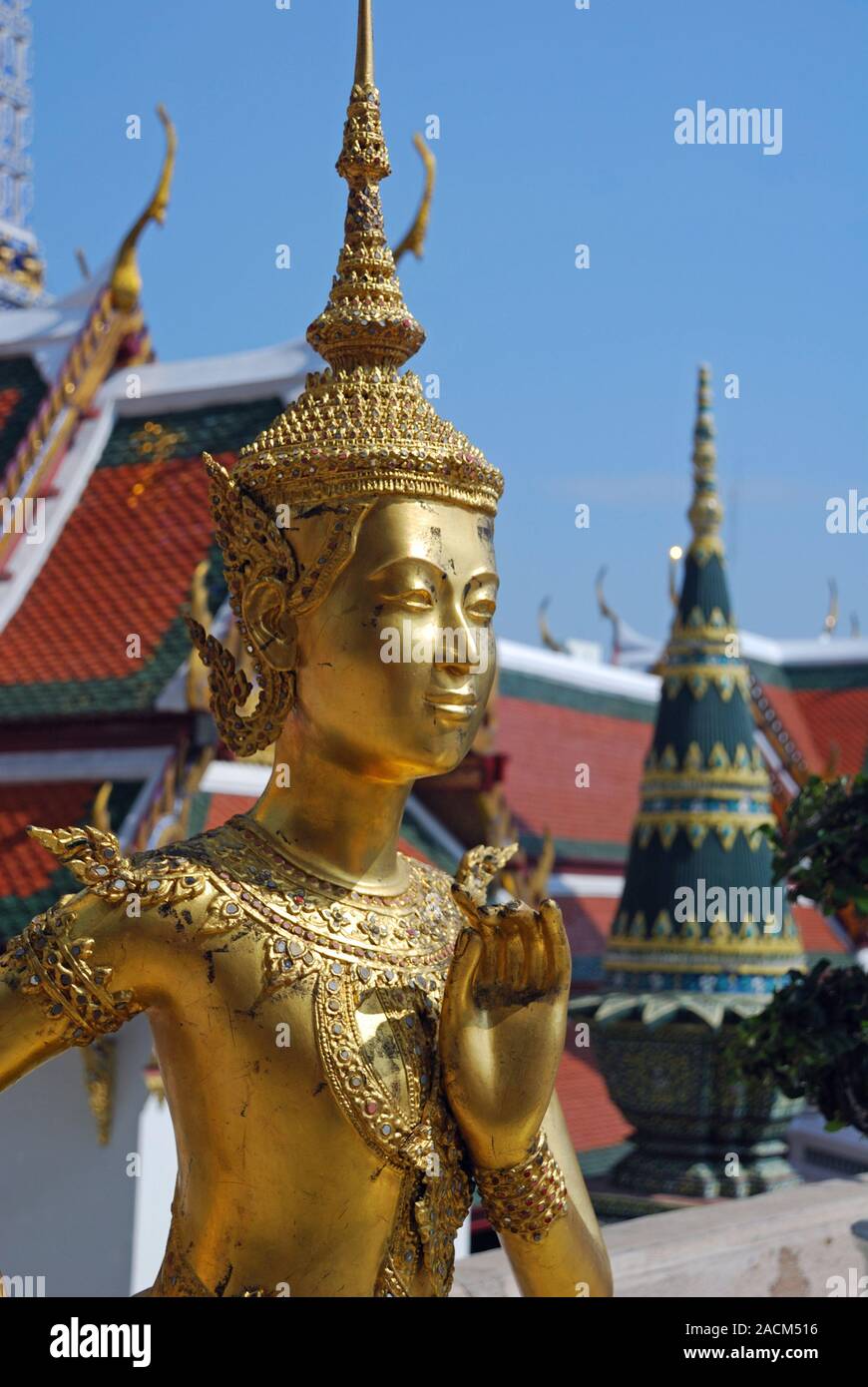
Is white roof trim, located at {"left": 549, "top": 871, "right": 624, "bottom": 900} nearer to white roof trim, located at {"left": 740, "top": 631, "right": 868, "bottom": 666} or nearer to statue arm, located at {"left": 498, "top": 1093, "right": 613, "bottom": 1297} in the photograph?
white roof trim, located at {"left": 740, "top": 631, "right": 868, "bottom": 666}

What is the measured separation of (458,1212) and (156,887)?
2.59ft

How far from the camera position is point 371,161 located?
337cm

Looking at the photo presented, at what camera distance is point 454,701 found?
3.05m

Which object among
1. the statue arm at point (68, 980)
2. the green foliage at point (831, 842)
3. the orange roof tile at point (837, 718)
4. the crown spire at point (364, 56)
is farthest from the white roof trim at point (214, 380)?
the orange roof tile at point (837, 718)

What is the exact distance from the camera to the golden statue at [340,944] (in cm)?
290

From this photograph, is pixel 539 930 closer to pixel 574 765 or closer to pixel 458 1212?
pixel 458 1212

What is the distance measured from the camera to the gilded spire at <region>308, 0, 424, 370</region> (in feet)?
10.9

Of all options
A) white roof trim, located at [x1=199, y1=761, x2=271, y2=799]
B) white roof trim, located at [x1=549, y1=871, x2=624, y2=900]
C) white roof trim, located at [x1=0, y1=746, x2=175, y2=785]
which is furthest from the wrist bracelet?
white roof trim, located at [x1=549, y1=871, x2=624, y2=900]

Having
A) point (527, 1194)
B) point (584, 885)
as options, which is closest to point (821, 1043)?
point (527, 1194)

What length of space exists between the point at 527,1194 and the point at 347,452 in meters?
1.34

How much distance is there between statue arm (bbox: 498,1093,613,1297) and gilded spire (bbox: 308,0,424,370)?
1.45 metres

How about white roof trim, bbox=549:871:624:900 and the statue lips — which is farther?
white roof trim, bbox=549:871:624:900
